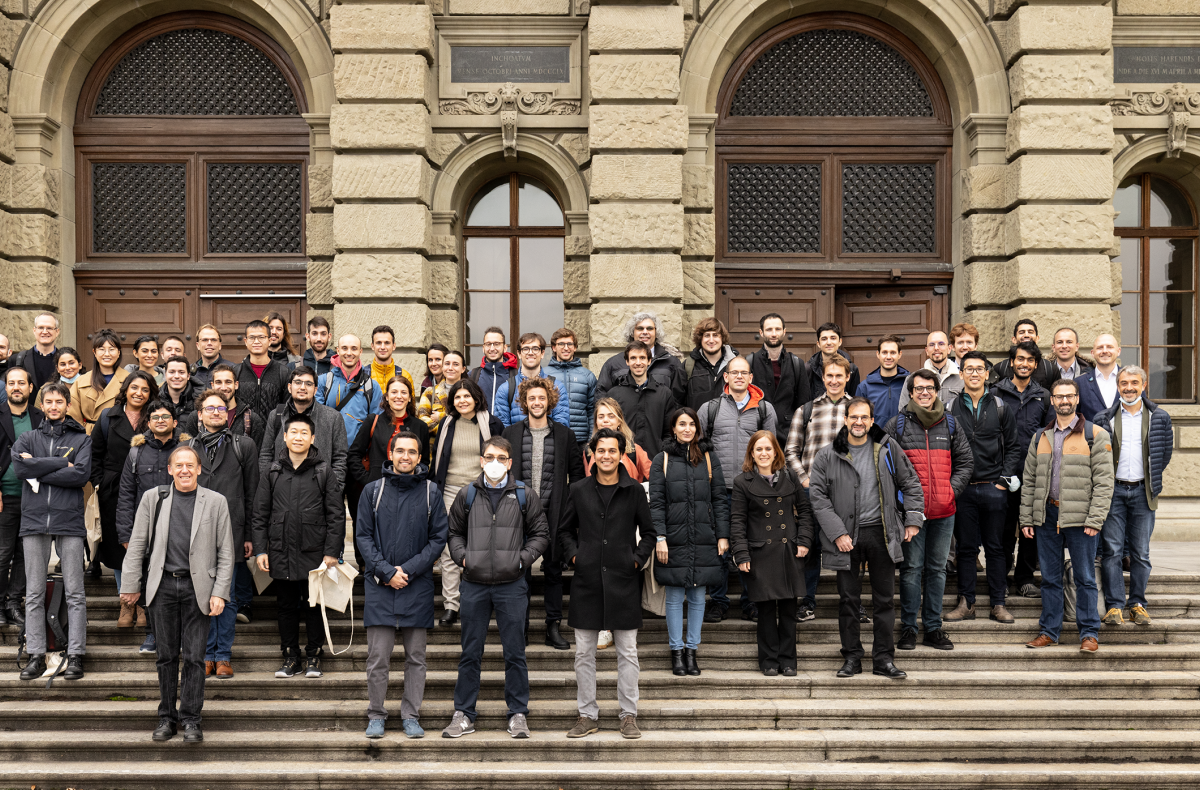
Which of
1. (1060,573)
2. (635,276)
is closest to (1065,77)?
(635,276)

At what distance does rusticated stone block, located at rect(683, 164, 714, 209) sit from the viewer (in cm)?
1158

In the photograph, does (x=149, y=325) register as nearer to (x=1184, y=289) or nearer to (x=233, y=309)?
(x=233, y=309)

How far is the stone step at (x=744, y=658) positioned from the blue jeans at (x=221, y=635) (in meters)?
0.20

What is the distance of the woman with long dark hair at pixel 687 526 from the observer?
705 cm

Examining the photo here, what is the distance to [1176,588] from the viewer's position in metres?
8.38

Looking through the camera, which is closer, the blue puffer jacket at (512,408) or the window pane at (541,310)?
the blue puffer jacket at (512,408)

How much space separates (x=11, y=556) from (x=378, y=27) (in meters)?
7.00

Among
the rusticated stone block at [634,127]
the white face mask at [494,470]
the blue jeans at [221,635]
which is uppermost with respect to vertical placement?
the rusticated stone block at [634,127]

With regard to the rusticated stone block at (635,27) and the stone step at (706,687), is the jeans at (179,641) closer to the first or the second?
the stone step at (706,687)

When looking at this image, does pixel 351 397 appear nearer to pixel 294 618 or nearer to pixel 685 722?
pixel 294 618

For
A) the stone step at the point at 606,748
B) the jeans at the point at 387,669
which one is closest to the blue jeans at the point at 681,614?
the stone step at the point at 606,748

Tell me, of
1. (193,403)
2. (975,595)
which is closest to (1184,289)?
(975,595)

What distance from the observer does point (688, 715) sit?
682 cm

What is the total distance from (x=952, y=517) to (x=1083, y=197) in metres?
5.65
